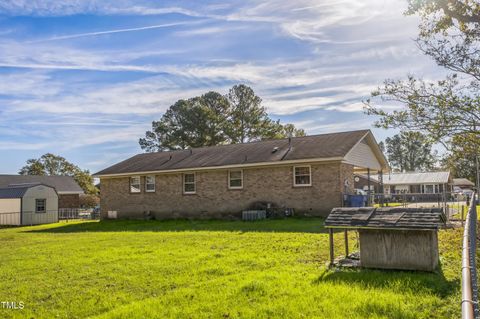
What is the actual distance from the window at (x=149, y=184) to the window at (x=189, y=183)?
2621 mm

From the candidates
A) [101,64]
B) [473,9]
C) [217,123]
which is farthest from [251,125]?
[473,9]

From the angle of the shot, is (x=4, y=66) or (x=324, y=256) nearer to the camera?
(x=324, y=256)

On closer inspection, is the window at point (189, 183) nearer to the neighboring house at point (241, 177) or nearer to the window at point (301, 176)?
the neighboring house at point (241, 177)

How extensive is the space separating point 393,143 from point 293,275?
94.1 metres

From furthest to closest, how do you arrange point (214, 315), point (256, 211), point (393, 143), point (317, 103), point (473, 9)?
point (393, 143)
point (317, 103)
point (256, 211)
point (473, 9)
point (214, 315)

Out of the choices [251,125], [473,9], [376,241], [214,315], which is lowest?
[214,315]

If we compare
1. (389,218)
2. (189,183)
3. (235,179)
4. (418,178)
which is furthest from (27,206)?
(418,178)

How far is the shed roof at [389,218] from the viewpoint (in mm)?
7838

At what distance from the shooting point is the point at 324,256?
396 inches

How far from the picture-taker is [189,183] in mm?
26156

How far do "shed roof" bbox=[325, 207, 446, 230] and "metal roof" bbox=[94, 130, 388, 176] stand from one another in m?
12.3

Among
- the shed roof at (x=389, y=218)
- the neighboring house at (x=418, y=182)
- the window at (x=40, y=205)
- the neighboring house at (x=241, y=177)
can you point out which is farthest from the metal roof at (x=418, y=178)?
the shed roof at (x=389, y=218)

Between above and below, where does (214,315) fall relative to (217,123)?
below

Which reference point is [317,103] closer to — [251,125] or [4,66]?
[4,66]
